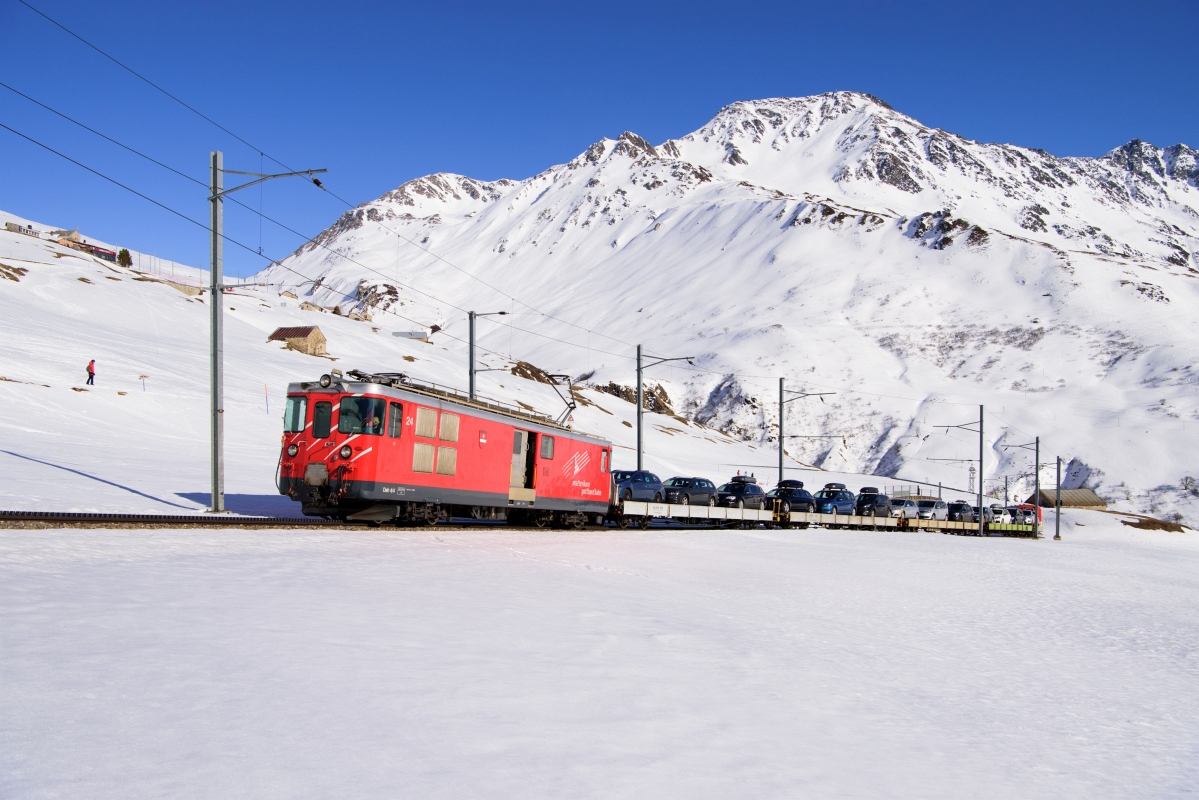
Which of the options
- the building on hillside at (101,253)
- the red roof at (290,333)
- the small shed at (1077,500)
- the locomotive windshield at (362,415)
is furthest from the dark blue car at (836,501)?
the building on hillside at (101,253)

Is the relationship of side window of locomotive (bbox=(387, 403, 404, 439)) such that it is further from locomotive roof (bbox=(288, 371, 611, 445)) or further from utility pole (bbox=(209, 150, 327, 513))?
utility pole (bbox=(209, 150, 327, 513))

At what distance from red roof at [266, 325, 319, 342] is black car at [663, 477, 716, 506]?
5649cm

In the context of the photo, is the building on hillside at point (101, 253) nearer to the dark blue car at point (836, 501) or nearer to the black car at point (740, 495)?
the black car at point (740, 495)

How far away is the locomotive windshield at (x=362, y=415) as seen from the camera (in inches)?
839

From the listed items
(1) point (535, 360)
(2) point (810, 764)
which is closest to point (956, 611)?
(2) point (810, 764)

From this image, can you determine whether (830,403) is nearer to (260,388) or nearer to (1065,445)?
(1065,445)

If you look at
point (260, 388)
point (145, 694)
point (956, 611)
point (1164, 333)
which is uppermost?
point (1164, 333)

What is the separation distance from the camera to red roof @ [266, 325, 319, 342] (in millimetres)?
86438

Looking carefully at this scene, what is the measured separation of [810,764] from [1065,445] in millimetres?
122045

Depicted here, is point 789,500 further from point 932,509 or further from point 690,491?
Answer: point 932,509

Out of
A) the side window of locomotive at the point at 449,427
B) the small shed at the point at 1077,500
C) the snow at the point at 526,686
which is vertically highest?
the side window of locomotive at the point at 449,427

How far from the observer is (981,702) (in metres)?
8.83

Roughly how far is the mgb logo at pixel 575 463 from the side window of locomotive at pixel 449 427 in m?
7.27

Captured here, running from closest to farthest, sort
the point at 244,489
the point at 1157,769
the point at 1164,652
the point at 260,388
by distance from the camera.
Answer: the point at 1157,769 → the point at 1164,652 → the point at 244,489 → the point at 260,388
